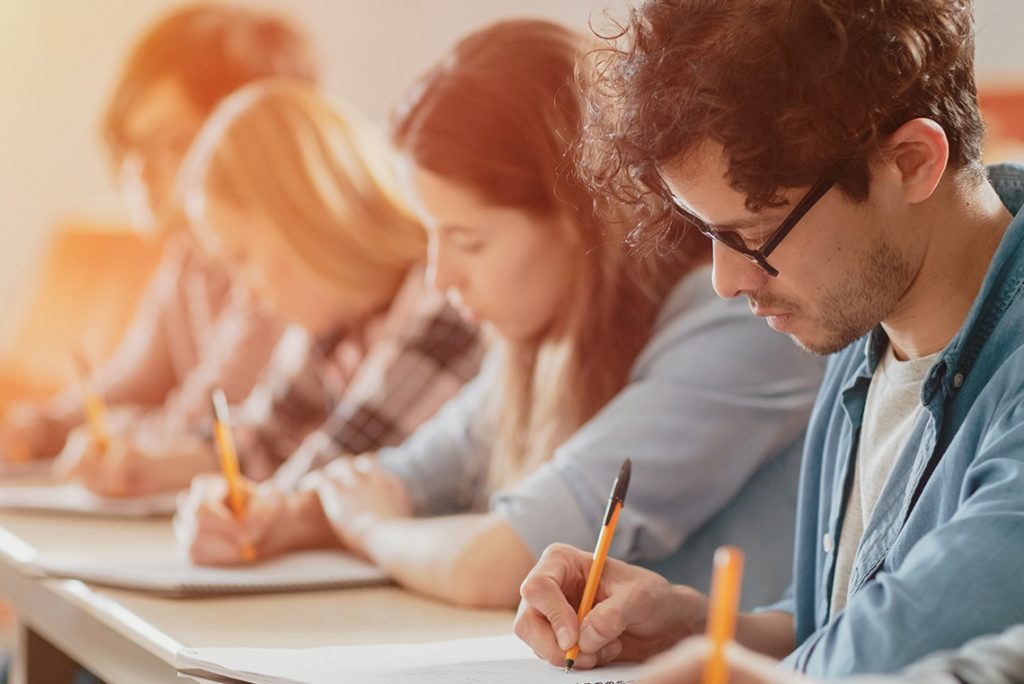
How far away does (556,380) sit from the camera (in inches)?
56.3

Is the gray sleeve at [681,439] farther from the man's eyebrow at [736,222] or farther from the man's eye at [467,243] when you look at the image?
the man's eyebrow at [736,222]

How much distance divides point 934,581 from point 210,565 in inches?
35.6

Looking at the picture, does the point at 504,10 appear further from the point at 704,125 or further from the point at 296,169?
the point at 704,125

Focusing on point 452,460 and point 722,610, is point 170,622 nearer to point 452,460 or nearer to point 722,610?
point 452,460

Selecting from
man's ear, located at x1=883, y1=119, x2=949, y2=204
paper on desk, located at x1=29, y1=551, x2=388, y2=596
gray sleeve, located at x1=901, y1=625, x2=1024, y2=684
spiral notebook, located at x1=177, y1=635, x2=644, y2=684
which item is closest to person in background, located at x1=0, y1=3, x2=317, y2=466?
paper on desk, located at x1=29, y1=551, x2=388, y2=596

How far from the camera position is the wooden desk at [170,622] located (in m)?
1.17

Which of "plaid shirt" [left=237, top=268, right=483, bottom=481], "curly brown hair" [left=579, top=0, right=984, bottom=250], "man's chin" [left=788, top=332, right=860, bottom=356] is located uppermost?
"curly brown hair" [left=579, top=0, right=984, bottom=250]

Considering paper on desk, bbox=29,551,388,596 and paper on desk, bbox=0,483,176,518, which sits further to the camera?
paper on desk, bbox=0,483,176,518

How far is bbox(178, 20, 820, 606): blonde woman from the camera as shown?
1.28m

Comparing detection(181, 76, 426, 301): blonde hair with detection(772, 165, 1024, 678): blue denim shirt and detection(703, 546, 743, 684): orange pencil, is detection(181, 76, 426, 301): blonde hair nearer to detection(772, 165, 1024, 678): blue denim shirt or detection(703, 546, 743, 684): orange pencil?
detection(772, 165, 1024, 678): blue denim shirt

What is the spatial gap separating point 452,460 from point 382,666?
63 cm

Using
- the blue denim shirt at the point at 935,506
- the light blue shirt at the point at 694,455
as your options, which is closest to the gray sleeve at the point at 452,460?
the light blue shirt at the point at 694,455

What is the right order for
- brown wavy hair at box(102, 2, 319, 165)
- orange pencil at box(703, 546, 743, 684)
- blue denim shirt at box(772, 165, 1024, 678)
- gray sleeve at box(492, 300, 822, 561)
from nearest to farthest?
orange pencil at box(703, 546, 743, 684)
blue denim shirt at box(772, 165, 1024, 678)
gray sleeve at box(492, 300, 822, 561)
brown wavy hair at box(102, 2, 319, 165)

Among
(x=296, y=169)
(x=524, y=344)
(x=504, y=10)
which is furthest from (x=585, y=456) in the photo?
(x=504, y=10)
